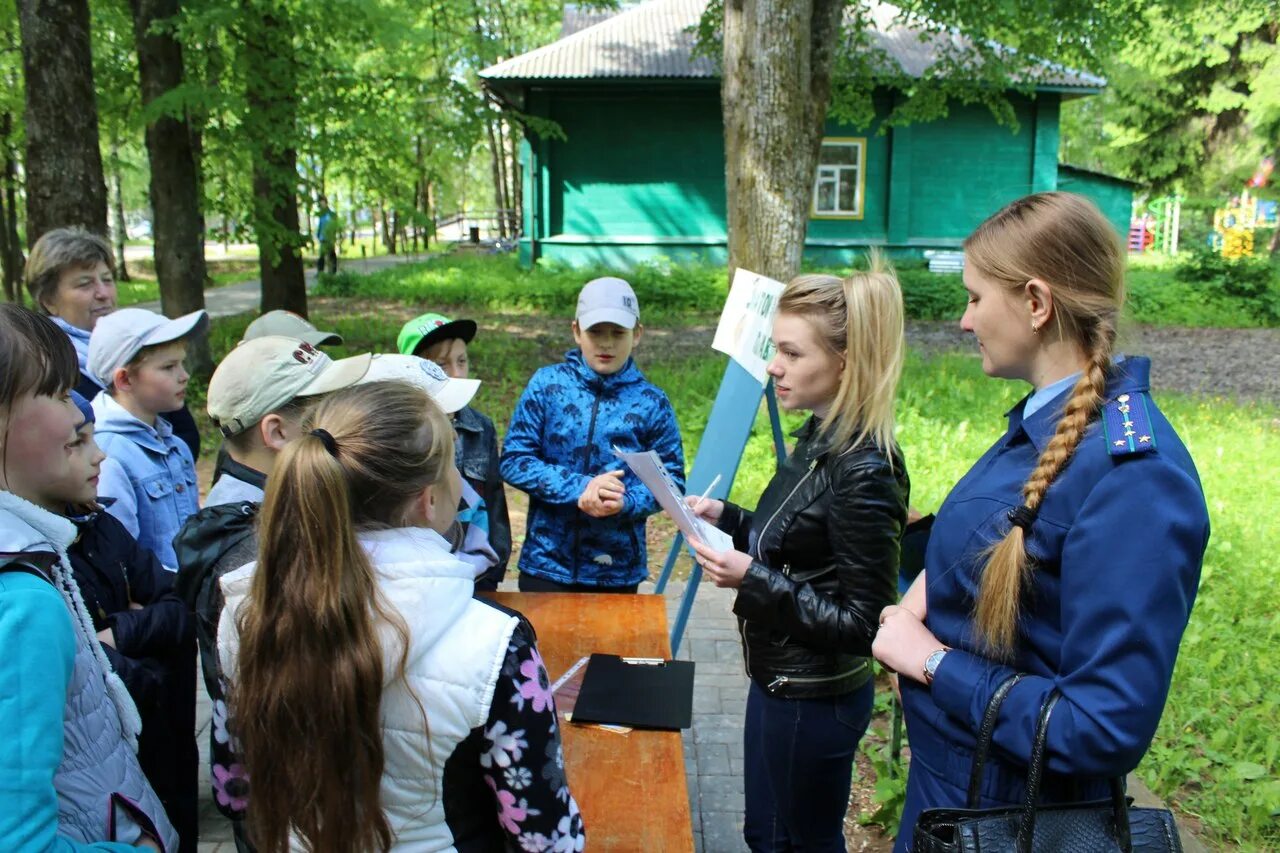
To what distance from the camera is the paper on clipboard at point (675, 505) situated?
234cm

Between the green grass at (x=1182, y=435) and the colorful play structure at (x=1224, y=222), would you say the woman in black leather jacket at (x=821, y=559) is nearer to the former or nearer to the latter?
the green grass at (x=1182, y=435)

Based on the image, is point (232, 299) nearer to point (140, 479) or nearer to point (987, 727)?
point (140, 479)

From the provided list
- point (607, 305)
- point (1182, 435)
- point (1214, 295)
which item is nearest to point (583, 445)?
point (607, 305)

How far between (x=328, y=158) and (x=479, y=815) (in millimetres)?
8725

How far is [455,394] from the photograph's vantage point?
8.15 ft

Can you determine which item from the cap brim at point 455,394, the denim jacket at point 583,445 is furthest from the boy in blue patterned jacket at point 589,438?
the cap brim at point 455,394

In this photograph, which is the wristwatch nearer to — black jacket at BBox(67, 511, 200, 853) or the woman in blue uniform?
the woman in blue uniform

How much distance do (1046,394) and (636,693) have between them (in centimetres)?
115

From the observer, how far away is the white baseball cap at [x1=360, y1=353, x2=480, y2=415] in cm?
239

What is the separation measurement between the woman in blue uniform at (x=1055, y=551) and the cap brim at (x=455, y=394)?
123cm

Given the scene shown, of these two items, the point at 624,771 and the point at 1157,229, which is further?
the point at 1157,229

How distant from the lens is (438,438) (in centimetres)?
150

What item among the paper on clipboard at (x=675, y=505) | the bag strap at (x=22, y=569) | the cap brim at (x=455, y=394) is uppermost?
the cap brim at (x=455, y=394)

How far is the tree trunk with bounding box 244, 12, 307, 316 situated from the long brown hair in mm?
8228
